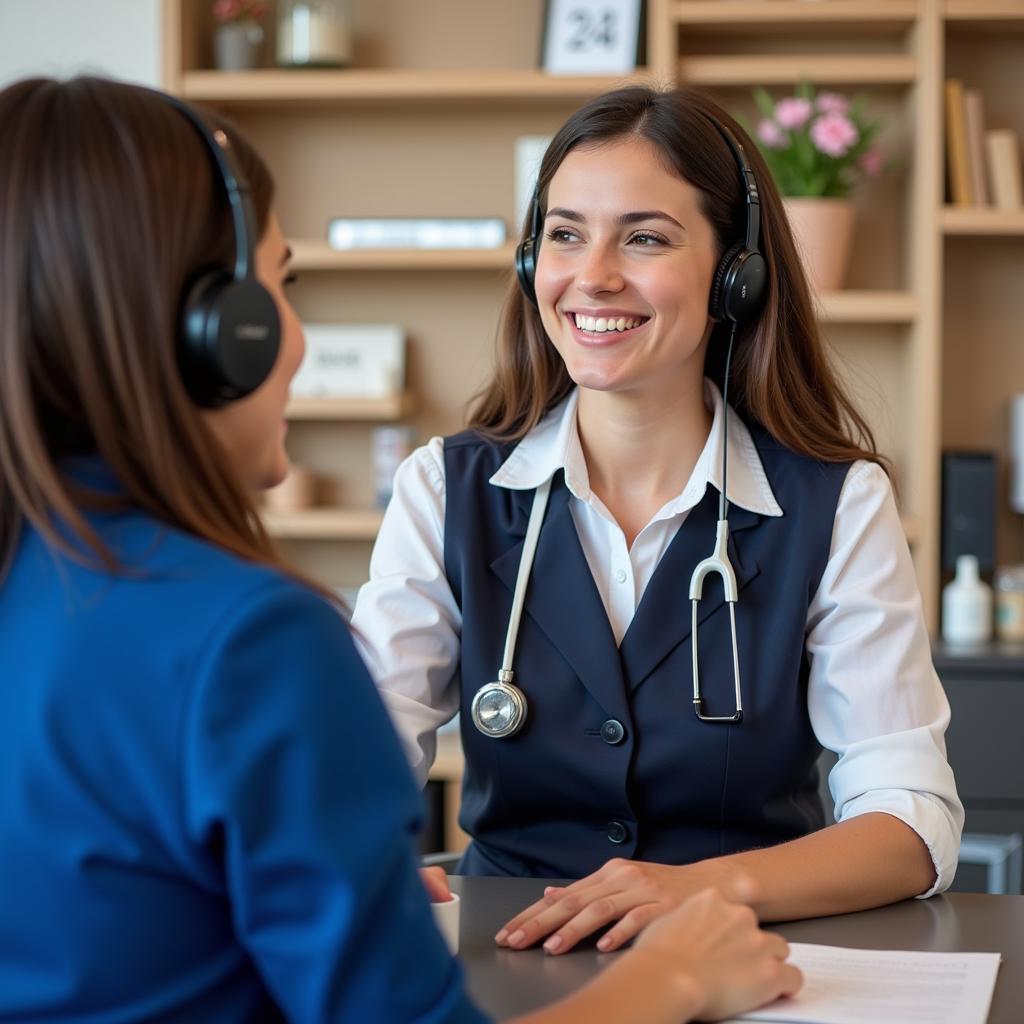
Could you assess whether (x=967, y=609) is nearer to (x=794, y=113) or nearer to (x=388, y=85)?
(x=794, y=113)

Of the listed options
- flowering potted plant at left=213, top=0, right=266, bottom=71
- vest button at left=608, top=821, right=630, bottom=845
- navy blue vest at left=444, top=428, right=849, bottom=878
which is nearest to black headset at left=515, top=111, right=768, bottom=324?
navy blue vest at left=444, top=428, right=849, bottom=878

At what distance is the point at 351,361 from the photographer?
3.51 metres

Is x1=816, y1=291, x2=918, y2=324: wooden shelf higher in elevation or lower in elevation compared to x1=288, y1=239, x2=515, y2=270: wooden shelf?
lower

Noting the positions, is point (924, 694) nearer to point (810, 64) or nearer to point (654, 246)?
point (654, 246)

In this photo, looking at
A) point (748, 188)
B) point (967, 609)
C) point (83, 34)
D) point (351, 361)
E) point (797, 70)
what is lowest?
point (967, 609)

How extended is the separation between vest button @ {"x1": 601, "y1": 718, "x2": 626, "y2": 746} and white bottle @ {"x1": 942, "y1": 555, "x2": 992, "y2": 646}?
5.94ft

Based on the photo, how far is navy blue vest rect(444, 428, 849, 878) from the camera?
5.04 feet

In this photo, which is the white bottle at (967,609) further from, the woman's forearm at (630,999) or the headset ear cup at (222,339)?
the headset ear cup at (222,339)

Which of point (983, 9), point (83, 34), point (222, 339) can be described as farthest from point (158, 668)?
point (83, 34)

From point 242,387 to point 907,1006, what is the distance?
2.17ft

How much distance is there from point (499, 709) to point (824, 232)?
204 centimetres

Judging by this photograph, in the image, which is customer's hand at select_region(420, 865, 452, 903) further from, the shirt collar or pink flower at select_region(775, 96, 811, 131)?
pink flower at select_region(775, 96, 811, 131)

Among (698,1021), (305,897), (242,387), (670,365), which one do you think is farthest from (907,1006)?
(670,365)

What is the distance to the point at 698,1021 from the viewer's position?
0.98 m
